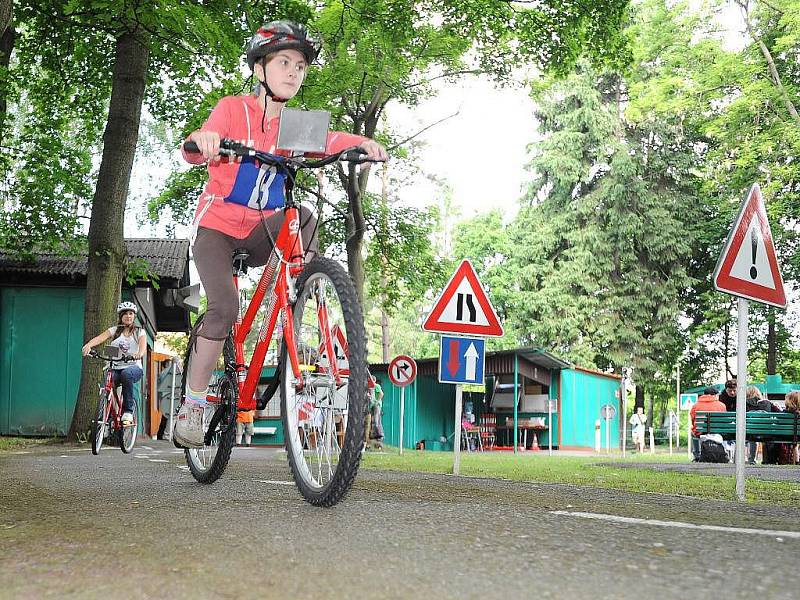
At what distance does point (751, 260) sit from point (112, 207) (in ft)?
37.8

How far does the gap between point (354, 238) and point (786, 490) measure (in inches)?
673

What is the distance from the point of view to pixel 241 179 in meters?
4.99

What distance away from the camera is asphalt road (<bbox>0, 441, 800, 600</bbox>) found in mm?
2590

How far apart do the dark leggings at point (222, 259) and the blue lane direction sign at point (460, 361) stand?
6260 mm

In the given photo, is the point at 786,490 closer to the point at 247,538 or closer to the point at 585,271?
the point at 247,538

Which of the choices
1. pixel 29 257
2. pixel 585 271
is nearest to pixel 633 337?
pixel 585 271

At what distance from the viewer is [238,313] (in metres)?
5.28

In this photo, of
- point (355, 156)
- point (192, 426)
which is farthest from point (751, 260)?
point (192, 426)

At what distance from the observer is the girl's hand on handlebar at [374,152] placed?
189 inches

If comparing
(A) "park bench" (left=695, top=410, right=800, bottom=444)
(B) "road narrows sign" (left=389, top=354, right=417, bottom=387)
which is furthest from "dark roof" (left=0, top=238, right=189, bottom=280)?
(A) "park bench" (left=695, top=410, right=800, bottom=444)

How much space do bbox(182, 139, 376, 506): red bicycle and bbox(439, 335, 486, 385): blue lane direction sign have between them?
20.1 feet

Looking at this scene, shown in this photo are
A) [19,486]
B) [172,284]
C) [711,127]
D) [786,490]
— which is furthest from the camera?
[711,127]

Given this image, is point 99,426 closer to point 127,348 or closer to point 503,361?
point 127,348

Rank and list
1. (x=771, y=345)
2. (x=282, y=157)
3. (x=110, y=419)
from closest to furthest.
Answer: (x=282, y=157), (x=110, y=419), (x=771, y=345)
